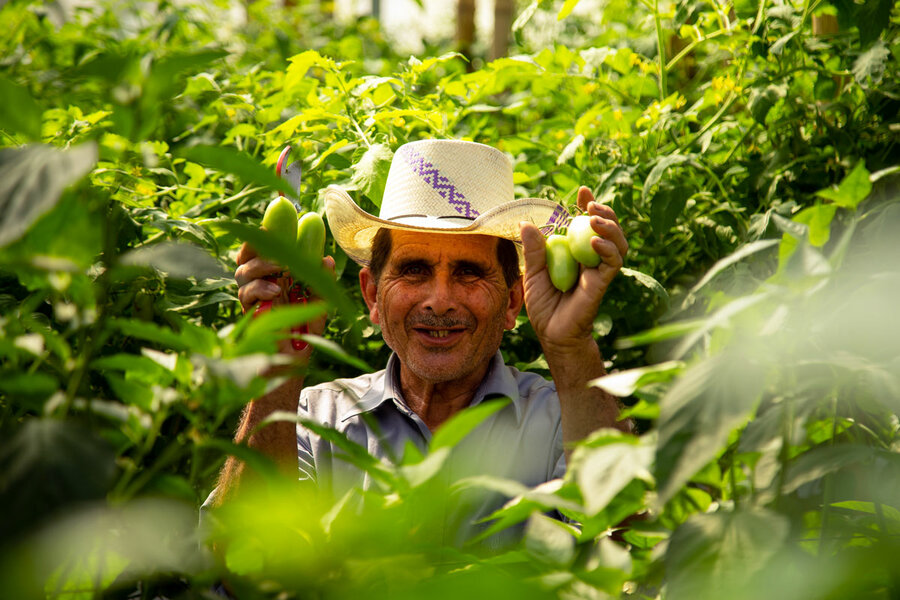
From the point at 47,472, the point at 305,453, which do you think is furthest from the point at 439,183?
the point at 47,472

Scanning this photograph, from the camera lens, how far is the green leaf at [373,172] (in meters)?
2.13

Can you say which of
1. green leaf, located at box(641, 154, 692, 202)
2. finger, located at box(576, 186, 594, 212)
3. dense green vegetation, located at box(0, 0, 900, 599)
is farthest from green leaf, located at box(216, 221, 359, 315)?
green leaf, located at box(641, 154, 692, 202)

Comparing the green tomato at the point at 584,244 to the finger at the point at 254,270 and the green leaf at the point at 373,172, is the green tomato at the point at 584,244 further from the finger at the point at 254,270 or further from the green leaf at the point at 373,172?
the finger at the point at 254,270

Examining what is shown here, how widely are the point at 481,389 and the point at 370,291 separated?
469 mm

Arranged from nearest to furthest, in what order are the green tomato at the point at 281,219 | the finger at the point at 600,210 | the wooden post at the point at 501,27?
the green tomato at the point at 281,219
the finger at the point at 600,210
the wooden post at the point at 501,27

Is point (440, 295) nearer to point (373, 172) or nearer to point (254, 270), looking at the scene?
point (373, 172)

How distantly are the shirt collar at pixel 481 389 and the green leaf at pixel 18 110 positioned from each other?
1823mm

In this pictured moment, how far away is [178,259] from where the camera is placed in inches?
29.0

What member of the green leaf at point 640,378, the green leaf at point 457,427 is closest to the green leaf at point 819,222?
the green leaf at point 640,378

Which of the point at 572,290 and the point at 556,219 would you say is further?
the point at 556,219

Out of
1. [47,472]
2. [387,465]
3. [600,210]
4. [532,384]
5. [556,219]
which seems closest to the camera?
[47,472]

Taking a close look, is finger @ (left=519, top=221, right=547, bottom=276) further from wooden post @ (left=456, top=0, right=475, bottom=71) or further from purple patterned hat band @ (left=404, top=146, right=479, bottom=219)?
→ wooden post @ (left=456, top=0, right=475, bottom=71)

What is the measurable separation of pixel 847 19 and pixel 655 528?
186 centimetres

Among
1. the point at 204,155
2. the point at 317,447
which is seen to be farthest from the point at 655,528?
the point at 317,447
